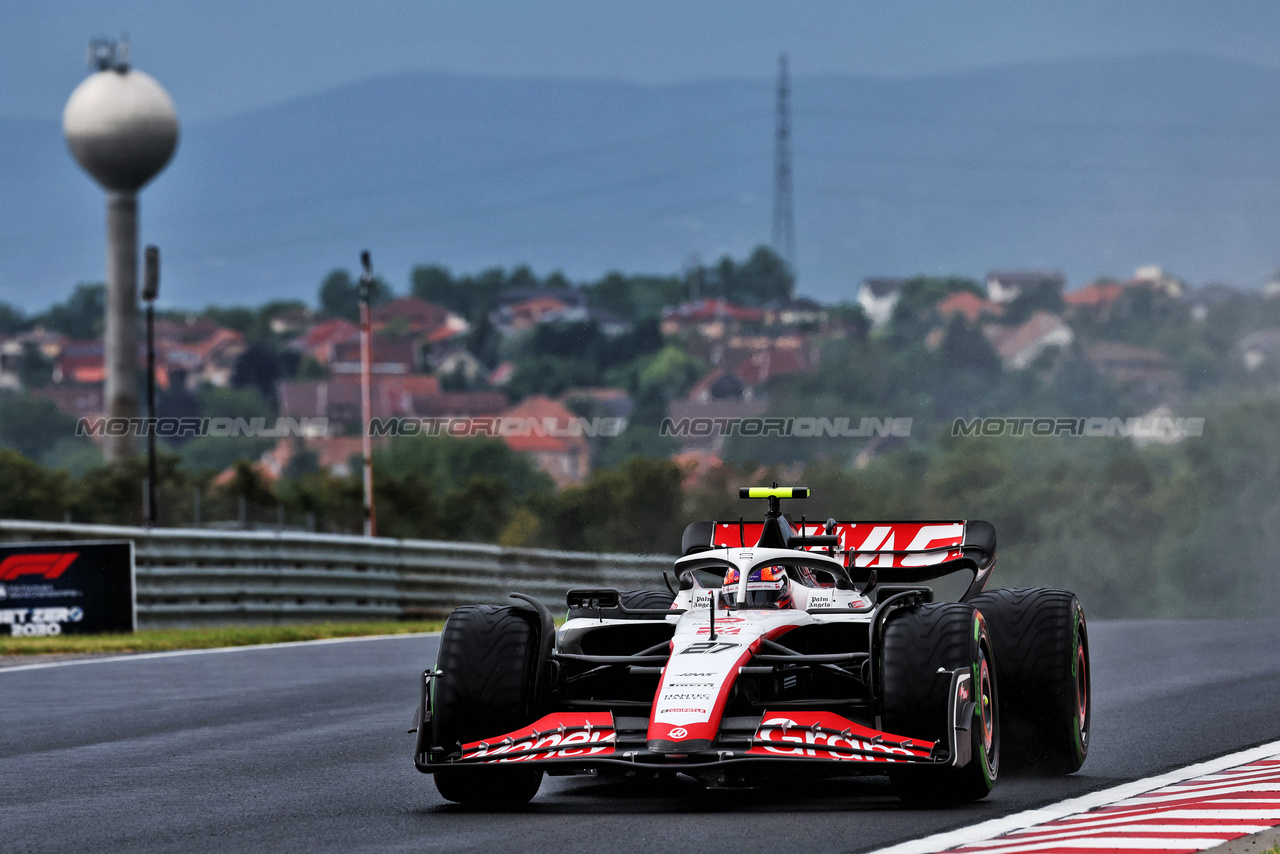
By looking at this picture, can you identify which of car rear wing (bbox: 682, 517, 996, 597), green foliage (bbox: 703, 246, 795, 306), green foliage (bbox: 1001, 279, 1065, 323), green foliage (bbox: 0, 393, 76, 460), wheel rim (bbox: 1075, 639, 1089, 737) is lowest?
wheel rim (bbox: 1075, 639, 1089, 737)

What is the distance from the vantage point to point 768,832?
25.8ft

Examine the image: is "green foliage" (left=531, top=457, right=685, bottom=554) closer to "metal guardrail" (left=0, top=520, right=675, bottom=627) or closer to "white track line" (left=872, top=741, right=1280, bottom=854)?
"metal guardrail" (left=0, top=520, right=675, bottom=627)

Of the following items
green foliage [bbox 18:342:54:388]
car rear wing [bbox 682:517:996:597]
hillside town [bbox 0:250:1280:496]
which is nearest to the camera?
car rear wing [bbox 682:517:996:597]

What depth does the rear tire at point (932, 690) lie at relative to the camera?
329 inches

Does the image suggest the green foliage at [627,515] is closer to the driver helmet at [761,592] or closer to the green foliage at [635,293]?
the driver helmet at [761,592]

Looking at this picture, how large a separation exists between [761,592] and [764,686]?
949 mm

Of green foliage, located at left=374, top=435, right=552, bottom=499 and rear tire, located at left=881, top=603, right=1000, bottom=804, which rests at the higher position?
green foliage, located at left=374, top=435, right=552, bottom=499

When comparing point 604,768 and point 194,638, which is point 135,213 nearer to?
point 194,638

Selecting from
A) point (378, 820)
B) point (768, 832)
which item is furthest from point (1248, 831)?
point (378, 820)

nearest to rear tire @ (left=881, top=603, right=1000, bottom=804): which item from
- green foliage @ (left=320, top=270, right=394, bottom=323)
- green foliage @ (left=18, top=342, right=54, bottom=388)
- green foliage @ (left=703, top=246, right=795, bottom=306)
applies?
green foliage @ (left=703, top=246, right=795, bottom=306)

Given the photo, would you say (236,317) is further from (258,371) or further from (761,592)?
(761,592)

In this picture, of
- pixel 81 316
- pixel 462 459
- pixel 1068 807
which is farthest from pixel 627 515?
pixel 81 316

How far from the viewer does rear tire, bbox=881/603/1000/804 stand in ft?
27.5

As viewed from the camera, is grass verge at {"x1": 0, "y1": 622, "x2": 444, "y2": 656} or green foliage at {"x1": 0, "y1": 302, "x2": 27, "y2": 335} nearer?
grass verge at {"x1": 0, "y1": 622, "x2": 444, "y2": 656}
